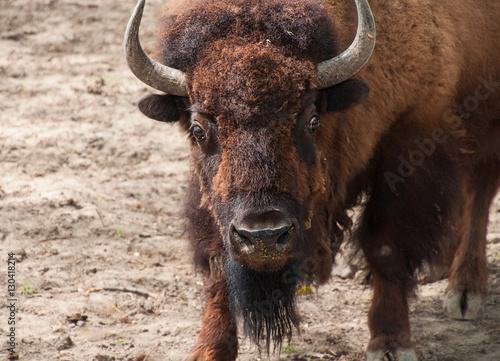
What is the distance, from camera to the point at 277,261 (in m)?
3.47

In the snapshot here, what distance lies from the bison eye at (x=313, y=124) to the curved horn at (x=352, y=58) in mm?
193

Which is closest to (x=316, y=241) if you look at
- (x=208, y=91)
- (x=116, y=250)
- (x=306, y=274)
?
(x=306, y=274)

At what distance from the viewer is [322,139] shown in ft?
13.8

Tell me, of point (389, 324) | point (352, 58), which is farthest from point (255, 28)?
point (389, 324)

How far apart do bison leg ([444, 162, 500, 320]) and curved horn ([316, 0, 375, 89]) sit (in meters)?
2.60

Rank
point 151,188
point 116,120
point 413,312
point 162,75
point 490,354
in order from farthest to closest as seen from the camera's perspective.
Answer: point 116,120 < point 151,188 < point 413,312 < point 490,354 < point 162,75

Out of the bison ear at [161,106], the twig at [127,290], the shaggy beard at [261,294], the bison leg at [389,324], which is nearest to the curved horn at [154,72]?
the bison ear at [161,106]

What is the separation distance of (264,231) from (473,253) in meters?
3.19

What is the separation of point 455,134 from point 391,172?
67 centimetres

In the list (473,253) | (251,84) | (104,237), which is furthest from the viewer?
(104,237)

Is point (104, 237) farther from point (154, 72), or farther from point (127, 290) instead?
point (154, 72)

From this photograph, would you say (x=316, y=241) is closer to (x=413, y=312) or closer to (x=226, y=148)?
(x=226, y=148)

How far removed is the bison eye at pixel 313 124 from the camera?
3.83 metres

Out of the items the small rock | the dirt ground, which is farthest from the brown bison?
the small rock
